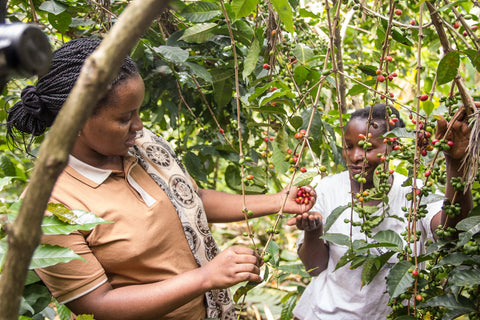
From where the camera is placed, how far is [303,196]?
1.67 metres

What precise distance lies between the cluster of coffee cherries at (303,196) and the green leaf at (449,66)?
2.04 ft

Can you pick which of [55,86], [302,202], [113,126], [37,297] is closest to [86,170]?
[113,126]

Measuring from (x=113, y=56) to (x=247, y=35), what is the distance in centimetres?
143

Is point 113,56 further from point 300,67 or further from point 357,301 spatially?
point 357,301

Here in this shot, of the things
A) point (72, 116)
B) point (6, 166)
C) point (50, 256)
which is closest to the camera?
point (72, 116)

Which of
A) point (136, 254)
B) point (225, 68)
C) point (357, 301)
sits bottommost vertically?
point (357, 301)

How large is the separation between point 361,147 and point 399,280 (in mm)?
712

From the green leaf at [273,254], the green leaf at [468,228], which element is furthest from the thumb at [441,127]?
the green leaf at [273,254]

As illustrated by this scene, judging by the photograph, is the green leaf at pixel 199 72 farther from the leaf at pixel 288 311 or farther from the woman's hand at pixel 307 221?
the leaf at pixel 288 311

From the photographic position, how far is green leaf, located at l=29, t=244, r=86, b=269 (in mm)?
1018

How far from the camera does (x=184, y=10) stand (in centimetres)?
184

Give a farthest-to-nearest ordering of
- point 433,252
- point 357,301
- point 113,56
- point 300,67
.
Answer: point 357,301
point 300,67
point 433,252
point 113,56

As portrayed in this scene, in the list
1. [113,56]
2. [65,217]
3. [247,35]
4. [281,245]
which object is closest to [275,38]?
[247,35]

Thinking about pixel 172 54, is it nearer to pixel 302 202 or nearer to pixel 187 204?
pixel 187 204
